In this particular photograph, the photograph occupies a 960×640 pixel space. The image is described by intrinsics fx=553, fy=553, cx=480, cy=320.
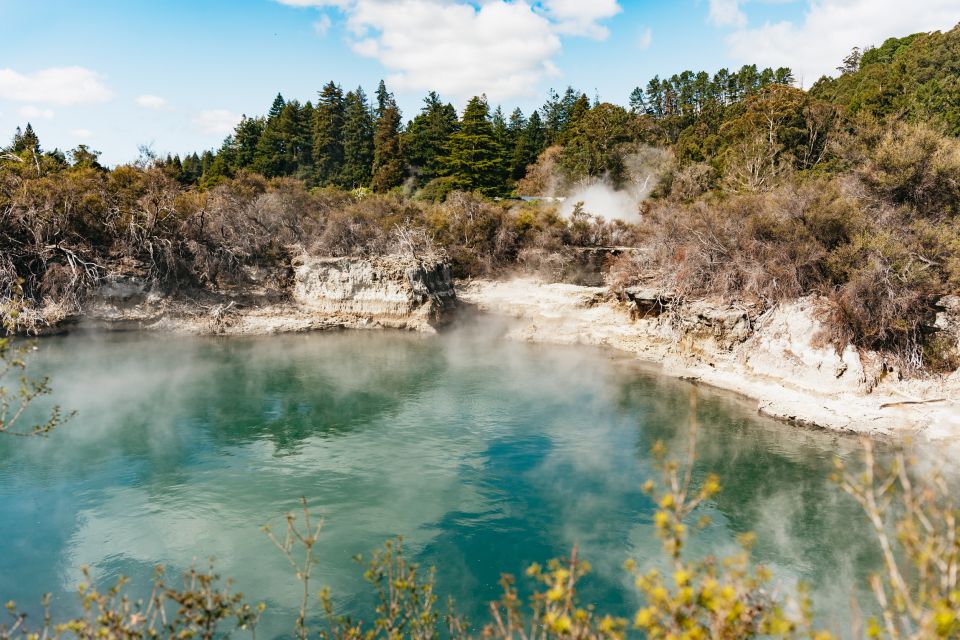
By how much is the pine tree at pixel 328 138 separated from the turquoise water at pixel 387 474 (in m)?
40.2

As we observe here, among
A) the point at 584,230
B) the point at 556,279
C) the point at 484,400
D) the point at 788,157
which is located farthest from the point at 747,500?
the point at 788,157

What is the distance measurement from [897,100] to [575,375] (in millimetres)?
31755

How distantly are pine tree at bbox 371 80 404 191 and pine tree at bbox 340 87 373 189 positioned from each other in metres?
1.54

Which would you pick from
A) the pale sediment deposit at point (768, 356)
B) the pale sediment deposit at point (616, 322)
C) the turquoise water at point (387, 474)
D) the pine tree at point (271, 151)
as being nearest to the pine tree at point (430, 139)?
the pine tree at point (271, 151)

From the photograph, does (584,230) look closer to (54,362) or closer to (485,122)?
(485,122)

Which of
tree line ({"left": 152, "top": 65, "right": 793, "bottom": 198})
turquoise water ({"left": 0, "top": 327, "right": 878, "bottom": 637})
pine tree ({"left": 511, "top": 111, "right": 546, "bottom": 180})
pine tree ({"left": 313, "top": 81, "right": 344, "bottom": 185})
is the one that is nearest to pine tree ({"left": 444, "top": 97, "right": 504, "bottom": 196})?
tree line ({"left": 152, "top": 65, "right": 793, "bottom": 198})

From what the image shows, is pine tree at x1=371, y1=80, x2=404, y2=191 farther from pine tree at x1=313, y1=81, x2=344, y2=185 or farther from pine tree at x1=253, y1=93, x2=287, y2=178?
pine tree at x1=253, y1=93, x2=287, y2=178

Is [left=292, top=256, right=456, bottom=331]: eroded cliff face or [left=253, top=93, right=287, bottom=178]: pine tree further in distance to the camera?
[left=253, top=93, right=287, bottom=178]: pine tree

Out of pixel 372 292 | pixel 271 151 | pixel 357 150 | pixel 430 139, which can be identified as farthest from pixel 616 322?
pixel 271 151

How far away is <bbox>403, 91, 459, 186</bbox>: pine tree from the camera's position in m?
53.8

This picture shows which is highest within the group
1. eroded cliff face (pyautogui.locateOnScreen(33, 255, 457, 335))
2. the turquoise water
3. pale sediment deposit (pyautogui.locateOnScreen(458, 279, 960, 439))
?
eroded cliff face (pyautogui.locateOnScreen(33, 255, 457, 335))

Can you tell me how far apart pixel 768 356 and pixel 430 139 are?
1689 inches

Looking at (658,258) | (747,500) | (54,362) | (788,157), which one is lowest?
(747,500)

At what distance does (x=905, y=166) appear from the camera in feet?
68.8
